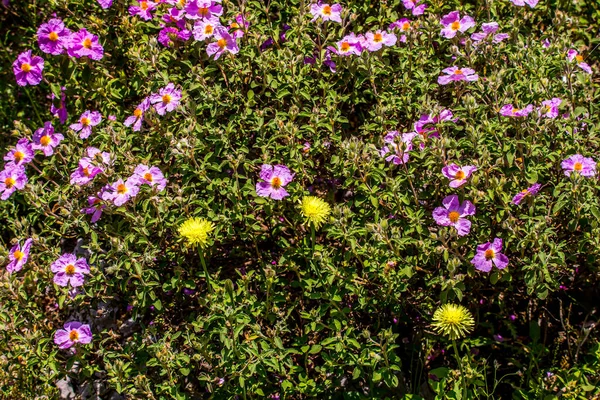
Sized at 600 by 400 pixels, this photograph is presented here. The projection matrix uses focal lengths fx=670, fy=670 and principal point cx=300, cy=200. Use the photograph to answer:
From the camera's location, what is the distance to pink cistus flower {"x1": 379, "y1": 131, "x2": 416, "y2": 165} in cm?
264

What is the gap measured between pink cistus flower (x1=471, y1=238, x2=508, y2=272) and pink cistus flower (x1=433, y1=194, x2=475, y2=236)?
0.09m

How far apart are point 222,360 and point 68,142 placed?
142cm

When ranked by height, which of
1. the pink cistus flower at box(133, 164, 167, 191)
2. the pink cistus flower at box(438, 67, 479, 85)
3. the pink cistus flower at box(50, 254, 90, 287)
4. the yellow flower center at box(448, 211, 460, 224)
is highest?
the pink cistus flower at box(438, 67, 479, 85)

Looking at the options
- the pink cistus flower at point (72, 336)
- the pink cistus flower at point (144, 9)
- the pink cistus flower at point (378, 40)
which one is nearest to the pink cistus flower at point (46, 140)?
the pink cistus flower at point (144, 9)

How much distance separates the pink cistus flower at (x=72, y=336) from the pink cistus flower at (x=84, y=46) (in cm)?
127

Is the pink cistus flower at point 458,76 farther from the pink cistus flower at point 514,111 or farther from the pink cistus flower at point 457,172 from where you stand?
the pink cistus flower at point 457,172

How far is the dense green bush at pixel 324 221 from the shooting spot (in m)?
2.62

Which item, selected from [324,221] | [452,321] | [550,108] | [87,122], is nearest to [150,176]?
[87,122]

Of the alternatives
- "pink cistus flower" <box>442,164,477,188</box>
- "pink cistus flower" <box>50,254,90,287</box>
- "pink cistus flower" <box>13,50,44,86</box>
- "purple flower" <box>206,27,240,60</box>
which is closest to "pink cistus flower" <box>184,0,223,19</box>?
"purple flower" <box>206,27,240,60</box>

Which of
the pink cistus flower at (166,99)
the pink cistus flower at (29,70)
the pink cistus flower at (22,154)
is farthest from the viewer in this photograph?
the pink cistus flower at (29,70)

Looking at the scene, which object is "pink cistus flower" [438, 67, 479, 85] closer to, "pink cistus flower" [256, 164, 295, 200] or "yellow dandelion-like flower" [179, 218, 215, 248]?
"pink cistus flower" [256, 164, 295, 200]

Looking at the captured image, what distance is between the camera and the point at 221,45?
2.93 meters

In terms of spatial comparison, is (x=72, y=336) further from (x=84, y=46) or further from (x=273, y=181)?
(x=84, y=46)

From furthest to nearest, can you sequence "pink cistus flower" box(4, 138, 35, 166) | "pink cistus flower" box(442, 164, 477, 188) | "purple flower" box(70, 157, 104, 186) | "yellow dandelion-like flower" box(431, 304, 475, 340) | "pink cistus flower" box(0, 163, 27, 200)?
"pink cistus flower" box(4, 138, 35, 166) → "pink cistus flower" box(0, 163, 27, 200) → "purple flower" box(70, 157, 104, 186) → "pink cistus flower" box(442, 164, 477, 188) → "yellow dandelion-like flower" box(431, 304, 475, 340)
